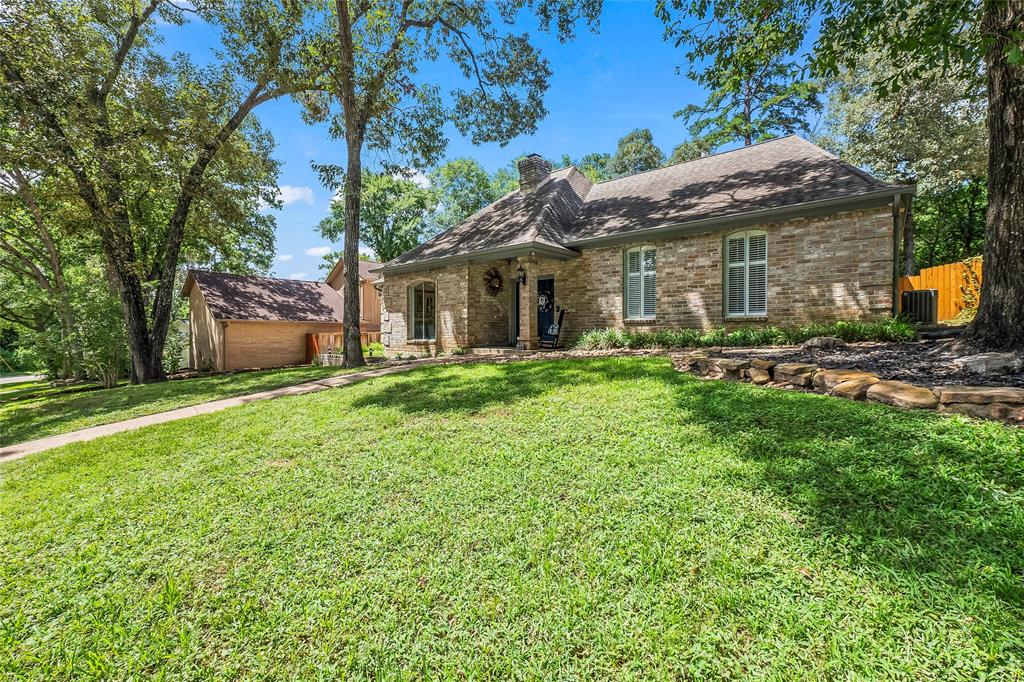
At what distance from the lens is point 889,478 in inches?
103

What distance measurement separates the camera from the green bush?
7569 mm

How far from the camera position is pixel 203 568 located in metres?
2.44

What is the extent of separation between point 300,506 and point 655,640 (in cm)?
253

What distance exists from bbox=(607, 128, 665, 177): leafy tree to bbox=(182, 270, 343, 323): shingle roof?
28.0 m

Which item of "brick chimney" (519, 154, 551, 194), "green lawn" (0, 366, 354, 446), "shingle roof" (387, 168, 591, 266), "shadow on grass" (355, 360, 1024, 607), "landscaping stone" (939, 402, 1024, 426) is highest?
"brick chimney" (519, 154, 551, 194)

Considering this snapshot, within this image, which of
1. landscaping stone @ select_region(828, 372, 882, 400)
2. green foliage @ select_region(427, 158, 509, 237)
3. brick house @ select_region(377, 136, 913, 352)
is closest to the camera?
landscaping stone @ select_region(828, 372, 882, 400)

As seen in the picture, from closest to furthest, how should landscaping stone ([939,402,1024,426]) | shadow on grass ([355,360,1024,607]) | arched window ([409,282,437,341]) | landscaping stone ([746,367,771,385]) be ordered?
shadow on grass ([355,360,1024,607]) < landscaping stone ([939,402,1024,426]) < landscaping stone ([746,367,771,385]) < arched window ([409,282,437,341])

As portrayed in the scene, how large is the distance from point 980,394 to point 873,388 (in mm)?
719

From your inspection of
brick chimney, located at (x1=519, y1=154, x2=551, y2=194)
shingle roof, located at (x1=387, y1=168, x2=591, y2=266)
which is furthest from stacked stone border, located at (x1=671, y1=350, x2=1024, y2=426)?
brick chimney, located at (x1=519, y1=154, x2=551, y2=194)

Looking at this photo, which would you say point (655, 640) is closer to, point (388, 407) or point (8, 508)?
point (388, 407)

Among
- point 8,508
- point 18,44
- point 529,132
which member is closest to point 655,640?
point 8,508

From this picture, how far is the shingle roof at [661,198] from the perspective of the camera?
9.17 meters

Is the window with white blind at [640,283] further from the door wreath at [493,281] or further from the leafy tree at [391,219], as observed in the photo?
the leafy tree at [391,219]

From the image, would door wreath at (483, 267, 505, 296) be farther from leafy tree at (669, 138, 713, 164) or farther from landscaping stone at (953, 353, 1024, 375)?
leafy tree at (669, 138, 713, 164)
